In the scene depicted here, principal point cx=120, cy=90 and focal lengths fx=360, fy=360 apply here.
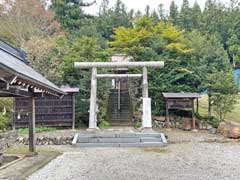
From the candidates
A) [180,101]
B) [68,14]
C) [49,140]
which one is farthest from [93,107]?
[68,14]

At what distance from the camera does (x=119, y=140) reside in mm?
11836

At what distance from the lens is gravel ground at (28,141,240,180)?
6.11 metres

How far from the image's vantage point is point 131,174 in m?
6.26

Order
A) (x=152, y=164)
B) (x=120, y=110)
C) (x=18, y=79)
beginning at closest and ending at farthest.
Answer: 1. (x=18, y=79)
2. (x=152, y=164)
3. (x=120, y=110)

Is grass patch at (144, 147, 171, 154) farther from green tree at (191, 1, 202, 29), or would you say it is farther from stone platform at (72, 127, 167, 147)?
green tree at (191, 1, 202, 29)

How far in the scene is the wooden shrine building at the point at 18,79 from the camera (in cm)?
457

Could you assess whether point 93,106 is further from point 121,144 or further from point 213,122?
point 213,122

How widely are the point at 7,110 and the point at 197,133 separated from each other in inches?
313

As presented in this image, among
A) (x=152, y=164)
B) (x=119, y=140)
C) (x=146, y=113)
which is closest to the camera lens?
(x=152, y=164)

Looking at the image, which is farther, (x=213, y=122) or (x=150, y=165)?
(x=213, y=122)

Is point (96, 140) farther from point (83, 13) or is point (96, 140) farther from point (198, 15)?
point (198, 15)

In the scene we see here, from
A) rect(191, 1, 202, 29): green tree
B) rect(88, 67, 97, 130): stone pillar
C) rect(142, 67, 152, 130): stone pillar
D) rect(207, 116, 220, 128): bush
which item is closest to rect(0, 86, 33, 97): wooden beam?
rect(88, 67, 97, 130): stone pillar

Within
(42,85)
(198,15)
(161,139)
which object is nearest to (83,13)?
(198,15)

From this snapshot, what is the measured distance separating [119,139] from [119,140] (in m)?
0.07
